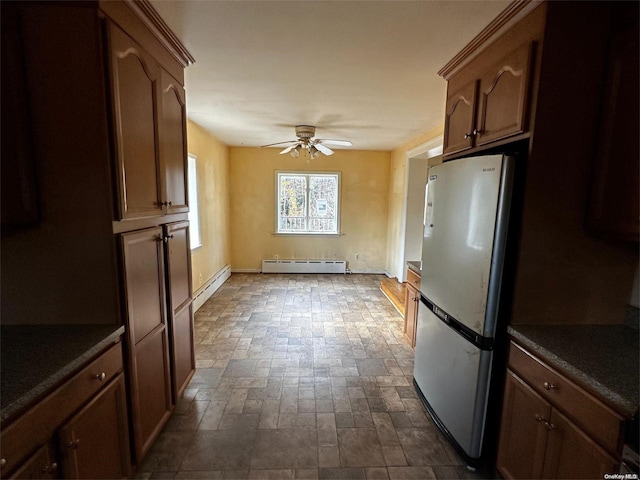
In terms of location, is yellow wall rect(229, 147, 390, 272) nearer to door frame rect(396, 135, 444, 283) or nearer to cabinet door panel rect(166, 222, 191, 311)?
door frame rect(396, 135, 444, 283)

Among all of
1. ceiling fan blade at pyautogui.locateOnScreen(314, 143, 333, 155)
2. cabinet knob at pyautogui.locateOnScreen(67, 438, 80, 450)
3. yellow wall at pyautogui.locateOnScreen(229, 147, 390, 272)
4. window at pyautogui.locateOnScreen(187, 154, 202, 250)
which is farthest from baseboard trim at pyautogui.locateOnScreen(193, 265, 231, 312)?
cabinet knob at pyautogui.locateOnScreen(67, 438, 80, 450)

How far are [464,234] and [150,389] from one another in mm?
1972

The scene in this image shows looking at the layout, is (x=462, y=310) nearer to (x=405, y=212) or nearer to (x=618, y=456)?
(x=618, y=456)

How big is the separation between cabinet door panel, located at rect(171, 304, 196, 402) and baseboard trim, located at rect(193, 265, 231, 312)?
1688 mm

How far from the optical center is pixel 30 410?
3.06 ft

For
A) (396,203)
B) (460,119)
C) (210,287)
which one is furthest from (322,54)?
(396,203)

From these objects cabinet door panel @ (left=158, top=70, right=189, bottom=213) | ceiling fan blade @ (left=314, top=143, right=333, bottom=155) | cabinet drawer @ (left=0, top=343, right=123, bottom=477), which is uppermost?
ceiling fan blade @ (left=314, top=143, right=333, bottom=155)

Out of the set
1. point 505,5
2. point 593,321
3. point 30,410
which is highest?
point 505,5

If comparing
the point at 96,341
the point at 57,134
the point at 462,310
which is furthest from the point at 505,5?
the point at 96,341

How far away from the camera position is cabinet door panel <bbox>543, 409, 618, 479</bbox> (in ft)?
3.37

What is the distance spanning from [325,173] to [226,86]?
342 cm

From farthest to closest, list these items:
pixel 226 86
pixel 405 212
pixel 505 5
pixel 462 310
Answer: pixel 405 212
pixel 226 86
pixel 462 310
pixel 505 5

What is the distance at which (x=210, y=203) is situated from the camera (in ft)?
15.3

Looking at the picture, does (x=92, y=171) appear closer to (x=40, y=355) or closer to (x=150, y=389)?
(x=40, y=355)
